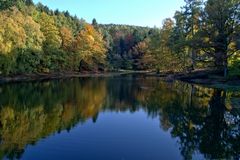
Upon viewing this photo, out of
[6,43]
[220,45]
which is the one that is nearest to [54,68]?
[6,43]

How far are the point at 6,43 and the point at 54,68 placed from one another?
22.2 meters

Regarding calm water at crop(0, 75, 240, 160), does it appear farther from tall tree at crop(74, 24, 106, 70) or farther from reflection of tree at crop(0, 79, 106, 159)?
tall tree at crop(74, 24, 106, 70)

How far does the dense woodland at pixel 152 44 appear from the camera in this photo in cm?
5194

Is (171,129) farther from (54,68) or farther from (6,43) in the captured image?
(54,68)

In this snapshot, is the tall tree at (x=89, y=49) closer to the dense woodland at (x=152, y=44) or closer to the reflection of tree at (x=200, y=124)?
the dense woodland at (x=152, y=44)

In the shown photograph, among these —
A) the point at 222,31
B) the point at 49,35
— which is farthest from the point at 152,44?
the point at 222,31

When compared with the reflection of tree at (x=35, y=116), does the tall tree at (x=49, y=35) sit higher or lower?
higher

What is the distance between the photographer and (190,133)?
63.2ft

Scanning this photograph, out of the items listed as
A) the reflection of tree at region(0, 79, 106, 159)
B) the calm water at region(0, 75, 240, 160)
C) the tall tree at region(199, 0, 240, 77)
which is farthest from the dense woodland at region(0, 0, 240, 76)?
the reflection of tree at region(0, 79, 106, 159)

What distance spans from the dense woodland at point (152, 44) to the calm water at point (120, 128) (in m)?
19.8

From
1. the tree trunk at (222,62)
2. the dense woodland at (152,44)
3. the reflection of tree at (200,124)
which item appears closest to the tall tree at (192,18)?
the dense woodland at (152,44)

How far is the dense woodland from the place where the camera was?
5194cm

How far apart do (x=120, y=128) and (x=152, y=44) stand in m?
63.7

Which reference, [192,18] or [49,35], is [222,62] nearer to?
[192,18]
